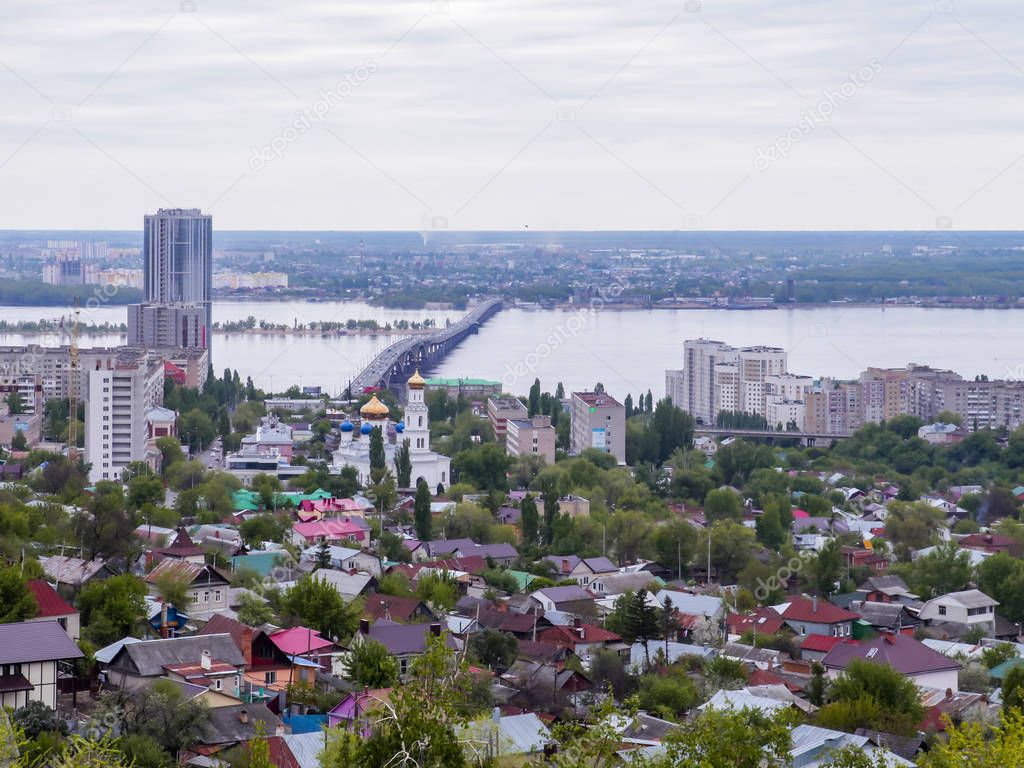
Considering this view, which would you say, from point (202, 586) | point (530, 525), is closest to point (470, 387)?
point (530, 525)

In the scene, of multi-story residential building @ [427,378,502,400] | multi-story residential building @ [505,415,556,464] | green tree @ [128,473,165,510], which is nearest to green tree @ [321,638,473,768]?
green tree @ [128,473,165,510]

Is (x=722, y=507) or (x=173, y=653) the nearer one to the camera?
(x=173, y=653)

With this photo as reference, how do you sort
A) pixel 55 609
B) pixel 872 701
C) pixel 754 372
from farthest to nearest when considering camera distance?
pixel 754 372, pixel 55 609, pixel 872 701

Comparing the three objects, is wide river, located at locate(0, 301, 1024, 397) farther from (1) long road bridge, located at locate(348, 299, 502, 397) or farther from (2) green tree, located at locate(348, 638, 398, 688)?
(2) green tree, located at locate(348, 638, 398, 688)

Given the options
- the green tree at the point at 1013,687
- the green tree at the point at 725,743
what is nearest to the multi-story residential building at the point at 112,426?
the green tree at the point at 1013,687

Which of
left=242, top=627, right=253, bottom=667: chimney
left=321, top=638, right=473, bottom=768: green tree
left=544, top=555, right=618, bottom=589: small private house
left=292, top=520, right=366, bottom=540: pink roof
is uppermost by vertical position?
left=321, top=638, right=473, bottom=768: green tree

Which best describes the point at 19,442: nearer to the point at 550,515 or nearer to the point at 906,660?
the point at 550,515

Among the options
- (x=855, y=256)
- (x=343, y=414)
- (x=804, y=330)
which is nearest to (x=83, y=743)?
(x=343, y=414)
